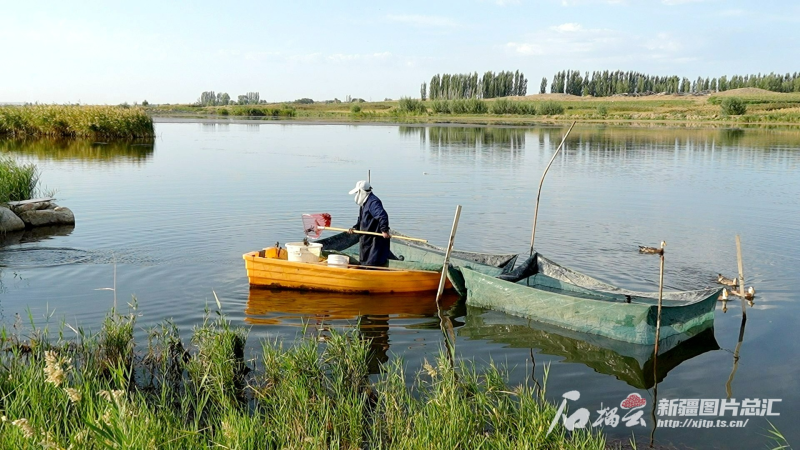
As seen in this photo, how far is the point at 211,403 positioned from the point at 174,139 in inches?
1593

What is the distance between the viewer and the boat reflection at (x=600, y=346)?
874 cm

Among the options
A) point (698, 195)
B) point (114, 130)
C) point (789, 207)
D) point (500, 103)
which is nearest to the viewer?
point (789, 207)

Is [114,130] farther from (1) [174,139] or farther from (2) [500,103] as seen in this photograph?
(2) [500,103]

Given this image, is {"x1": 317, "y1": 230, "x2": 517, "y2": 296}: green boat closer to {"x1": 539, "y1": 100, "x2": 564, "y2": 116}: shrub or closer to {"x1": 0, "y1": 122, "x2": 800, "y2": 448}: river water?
{"x1": 0, "y1": 122, "x2": 800, "y2": 448}: river water

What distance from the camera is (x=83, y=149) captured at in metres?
35.4

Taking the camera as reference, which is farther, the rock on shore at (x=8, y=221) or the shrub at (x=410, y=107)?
the shrub at (x=410, y=107)

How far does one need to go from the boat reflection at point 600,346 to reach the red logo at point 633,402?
14.8 inches


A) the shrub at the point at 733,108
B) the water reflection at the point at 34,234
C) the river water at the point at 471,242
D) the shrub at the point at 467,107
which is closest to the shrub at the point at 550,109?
the shrub at the point at 467,107

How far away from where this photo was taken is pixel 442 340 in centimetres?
972

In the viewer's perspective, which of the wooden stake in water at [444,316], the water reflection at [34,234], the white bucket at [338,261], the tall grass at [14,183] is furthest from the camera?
the tall grass at [14,183]

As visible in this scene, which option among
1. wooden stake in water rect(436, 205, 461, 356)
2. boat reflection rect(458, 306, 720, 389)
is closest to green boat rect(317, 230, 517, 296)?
wooden stake in water rect(436, 205, 461, 356)

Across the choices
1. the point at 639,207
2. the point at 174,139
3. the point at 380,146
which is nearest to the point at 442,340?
the point at 639,207

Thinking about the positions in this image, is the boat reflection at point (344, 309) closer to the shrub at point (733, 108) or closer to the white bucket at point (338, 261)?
the white bucket at point (338, 261)

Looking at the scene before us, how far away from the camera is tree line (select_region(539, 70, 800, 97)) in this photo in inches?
5123
